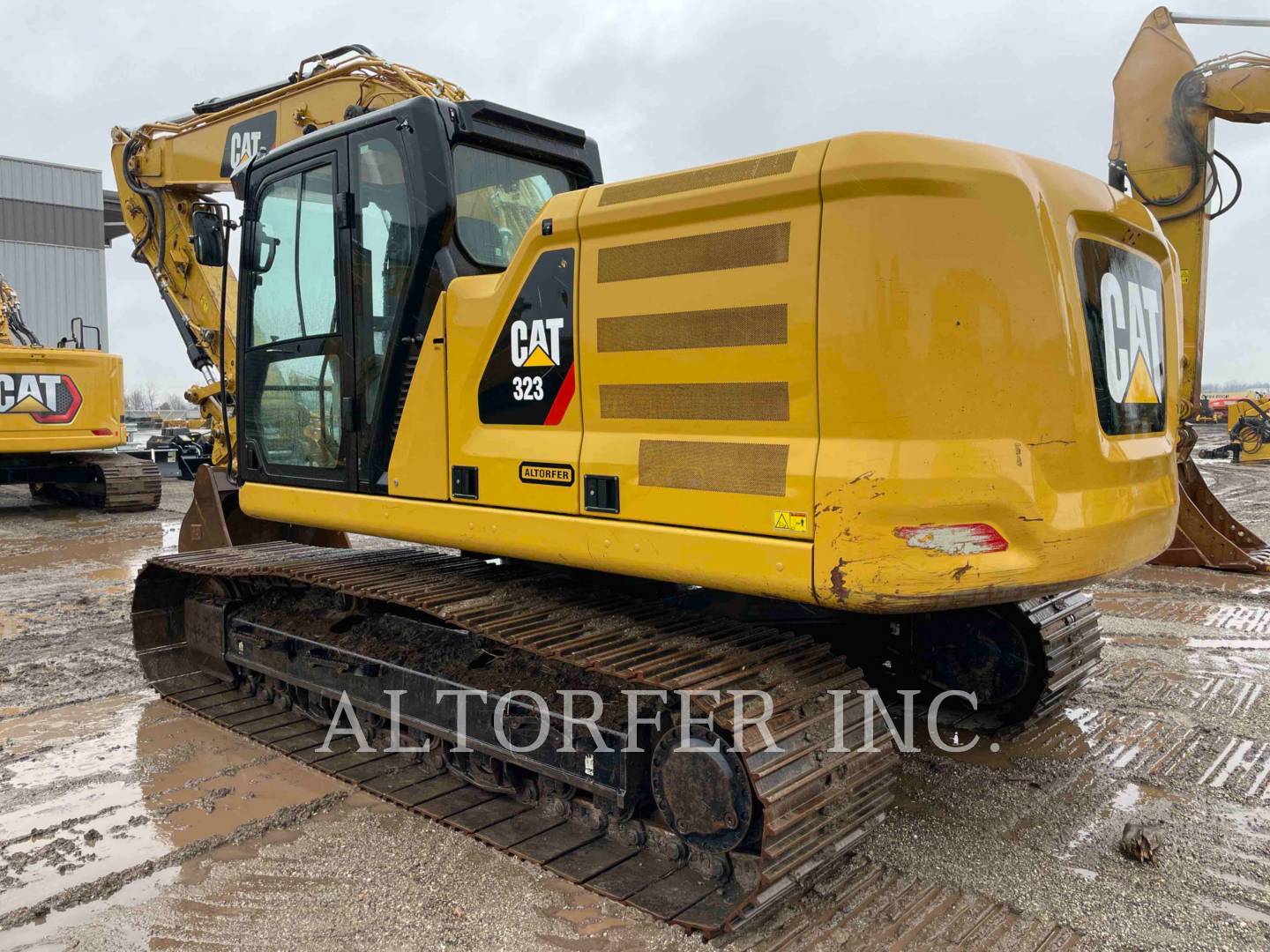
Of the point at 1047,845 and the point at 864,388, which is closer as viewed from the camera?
the point at 864,388

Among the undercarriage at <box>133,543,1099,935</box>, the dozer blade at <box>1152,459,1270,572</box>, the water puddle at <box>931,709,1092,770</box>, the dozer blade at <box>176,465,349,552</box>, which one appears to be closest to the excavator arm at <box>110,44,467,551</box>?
Answer: the dozer blade at <box>176,465,349,552</box>

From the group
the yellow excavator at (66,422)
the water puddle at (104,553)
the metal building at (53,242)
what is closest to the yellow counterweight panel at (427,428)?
the water puddle at (104,553)

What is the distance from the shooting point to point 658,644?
9.93 feet

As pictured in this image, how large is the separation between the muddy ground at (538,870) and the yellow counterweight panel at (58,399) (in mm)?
7988

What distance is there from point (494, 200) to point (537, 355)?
104 cm

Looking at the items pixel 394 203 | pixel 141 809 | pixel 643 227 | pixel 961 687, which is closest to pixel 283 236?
pixel 394 203

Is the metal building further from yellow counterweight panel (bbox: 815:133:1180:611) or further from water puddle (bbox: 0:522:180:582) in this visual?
yellow counterweight panel (bbox: 815:133:1180:611)

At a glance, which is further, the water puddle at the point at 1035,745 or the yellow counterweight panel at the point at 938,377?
the water puddle at the point at 1035,745

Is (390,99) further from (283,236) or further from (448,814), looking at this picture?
(448,814)

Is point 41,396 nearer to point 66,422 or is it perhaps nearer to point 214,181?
point 66,422

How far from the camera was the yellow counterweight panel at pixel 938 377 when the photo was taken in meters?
2.45

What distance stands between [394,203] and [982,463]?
2.33 metres

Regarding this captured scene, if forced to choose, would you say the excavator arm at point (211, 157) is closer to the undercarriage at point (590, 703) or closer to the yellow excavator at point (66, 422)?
the undercarriage at point (590, 703)

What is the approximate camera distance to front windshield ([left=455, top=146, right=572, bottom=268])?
372 centimetres
